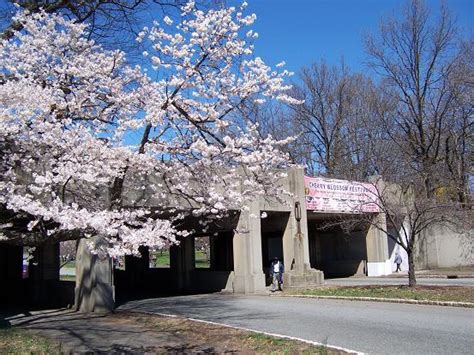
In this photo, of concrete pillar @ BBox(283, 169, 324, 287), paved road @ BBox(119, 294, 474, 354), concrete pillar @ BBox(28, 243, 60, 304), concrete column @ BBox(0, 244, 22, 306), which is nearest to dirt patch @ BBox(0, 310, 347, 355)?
paved road @ BBox(119, 294, 474, 354)

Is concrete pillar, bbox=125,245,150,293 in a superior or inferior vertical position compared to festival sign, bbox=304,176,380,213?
inferior

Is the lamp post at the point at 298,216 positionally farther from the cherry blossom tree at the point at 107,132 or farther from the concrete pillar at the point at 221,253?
the cherry blossom tree at the point at 107,132

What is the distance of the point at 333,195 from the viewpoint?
92.9 feet

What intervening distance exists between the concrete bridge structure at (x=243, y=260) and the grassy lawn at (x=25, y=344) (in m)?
5.71

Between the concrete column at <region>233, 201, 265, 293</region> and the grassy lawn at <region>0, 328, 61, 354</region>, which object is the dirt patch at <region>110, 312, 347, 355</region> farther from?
the concrete column at <region>233, 201, 265, 293</region>

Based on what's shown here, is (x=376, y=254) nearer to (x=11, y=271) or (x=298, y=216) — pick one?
(x=298, y=216)

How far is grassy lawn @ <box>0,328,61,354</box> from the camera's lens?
30.1 feet

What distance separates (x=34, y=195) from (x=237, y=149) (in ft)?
10.8

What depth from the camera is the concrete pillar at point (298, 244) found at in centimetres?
2461

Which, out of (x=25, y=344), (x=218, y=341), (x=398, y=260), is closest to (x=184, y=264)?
(x=398, y=260)

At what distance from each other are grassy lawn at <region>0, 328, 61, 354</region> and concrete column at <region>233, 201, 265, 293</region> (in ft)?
39.8

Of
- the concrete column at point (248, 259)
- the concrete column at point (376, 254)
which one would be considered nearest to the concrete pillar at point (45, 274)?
the concrete column at point (248, 259)

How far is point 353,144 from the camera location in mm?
42344

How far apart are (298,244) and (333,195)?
15.4 feet
